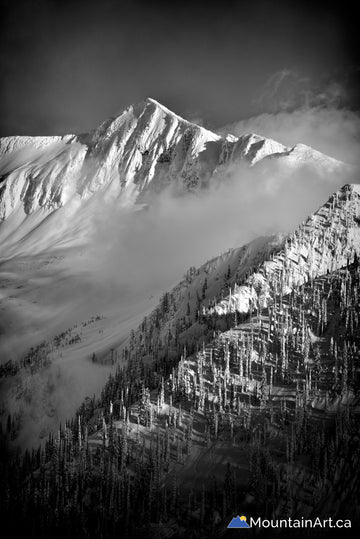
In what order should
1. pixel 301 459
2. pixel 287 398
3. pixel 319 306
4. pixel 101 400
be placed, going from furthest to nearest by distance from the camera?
pixel 101 400
pixel 319 306
pixel 287 398
pixel 301 459

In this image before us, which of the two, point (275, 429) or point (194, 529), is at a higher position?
point (275, 429)

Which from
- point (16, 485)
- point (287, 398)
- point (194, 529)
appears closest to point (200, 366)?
point (287, 398)

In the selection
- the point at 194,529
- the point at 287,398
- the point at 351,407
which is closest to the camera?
the point at 194,529

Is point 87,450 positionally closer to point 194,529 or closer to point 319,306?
point 194,529

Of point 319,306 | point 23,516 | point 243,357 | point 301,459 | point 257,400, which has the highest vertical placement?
point 319,306

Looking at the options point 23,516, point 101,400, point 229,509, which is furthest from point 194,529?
point 101,400

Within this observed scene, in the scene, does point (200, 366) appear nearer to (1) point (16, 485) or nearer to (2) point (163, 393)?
(2) point (163, 393)

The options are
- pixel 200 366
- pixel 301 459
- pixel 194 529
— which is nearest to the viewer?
pixel 194 529

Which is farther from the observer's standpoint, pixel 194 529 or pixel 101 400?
pixel 101 400

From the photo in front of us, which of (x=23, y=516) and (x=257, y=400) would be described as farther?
(x=257, y=400)
